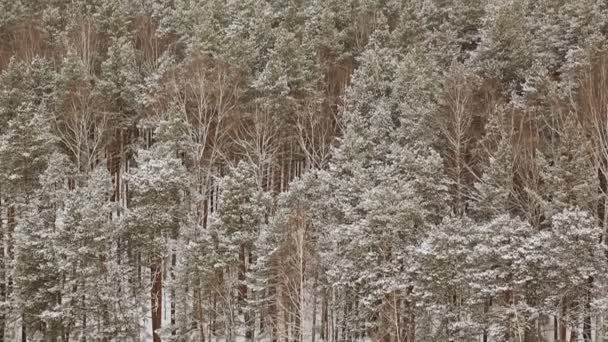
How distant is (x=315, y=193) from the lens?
31.9 m

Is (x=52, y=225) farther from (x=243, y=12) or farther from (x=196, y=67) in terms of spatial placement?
(x=243, y=12)

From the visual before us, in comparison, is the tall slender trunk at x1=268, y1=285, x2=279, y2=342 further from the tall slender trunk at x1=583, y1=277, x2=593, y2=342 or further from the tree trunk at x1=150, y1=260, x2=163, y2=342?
the tall slender trunk at x1=583, y1=277, x2=593, y2=342

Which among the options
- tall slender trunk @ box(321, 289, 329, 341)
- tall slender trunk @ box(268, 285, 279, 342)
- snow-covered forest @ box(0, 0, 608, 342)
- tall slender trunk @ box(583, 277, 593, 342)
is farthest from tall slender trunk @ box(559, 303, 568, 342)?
tall slender trunk @ box(268, 285, 279, 342)

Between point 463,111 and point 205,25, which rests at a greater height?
point 205,25

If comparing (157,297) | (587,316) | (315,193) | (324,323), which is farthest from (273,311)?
(587,316)

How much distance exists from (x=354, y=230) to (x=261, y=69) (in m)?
19.2

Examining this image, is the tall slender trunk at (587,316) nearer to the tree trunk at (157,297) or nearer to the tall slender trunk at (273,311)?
the tall slender trunk at (273,311)

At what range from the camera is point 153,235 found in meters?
30.7

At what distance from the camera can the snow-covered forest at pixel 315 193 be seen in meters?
26.8

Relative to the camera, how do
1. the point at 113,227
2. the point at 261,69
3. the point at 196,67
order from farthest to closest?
the point at 261,69 < the point at 196,67 < the point at 113,227

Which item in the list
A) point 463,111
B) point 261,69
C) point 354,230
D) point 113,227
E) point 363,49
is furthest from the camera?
point 363,49

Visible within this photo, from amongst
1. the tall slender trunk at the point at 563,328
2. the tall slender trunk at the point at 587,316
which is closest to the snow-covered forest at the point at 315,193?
the tall slender trunk at the point at 587,316

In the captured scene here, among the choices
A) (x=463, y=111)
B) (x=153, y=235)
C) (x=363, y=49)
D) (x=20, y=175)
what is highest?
(x=363, y=49)

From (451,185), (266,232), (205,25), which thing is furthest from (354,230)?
(205,25)
